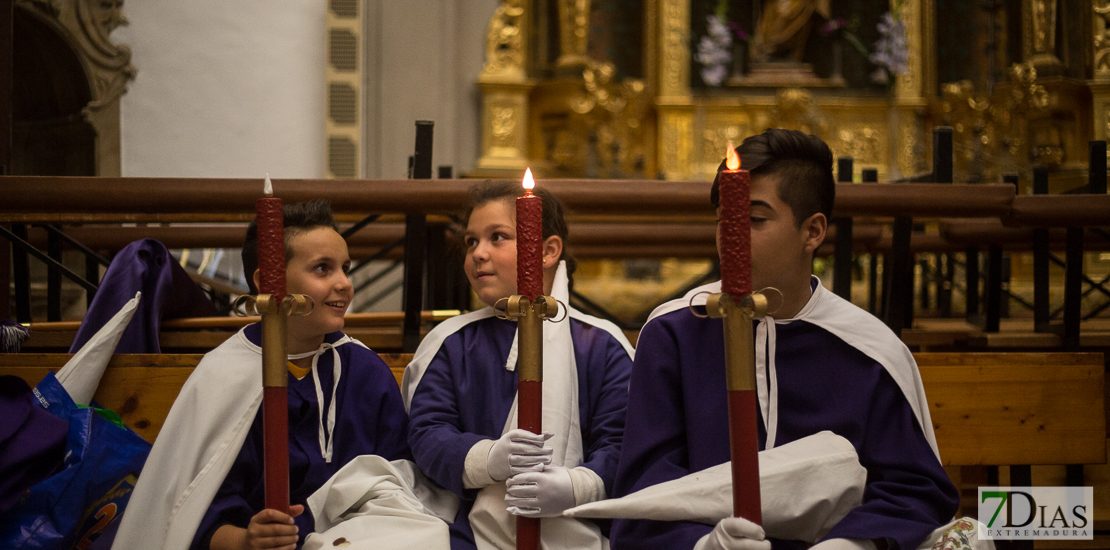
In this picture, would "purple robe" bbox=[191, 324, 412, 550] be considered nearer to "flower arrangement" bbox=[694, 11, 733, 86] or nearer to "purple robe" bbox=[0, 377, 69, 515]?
"purple robe" bbox=[0, 377, 69, 515]

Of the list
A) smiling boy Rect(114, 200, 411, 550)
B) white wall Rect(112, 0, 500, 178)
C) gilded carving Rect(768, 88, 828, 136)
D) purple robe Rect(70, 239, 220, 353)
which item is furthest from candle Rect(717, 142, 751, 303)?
gilded carving Rect(768, 88, 828, 136)

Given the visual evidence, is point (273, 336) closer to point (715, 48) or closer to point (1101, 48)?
point (715, 48)

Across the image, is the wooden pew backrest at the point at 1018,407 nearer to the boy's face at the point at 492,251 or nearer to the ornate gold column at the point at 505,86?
the boy's face at the point at 492,251

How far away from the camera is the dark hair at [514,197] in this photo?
7.62ft

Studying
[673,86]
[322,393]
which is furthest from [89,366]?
[673,86]

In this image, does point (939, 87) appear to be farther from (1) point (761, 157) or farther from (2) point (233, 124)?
(1) point (761, 157)

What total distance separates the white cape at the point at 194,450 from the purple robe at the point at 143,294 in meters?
0.56

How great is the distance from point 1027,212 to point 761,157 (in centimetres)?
168

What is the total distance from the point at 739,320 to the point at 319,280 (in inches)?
47.3

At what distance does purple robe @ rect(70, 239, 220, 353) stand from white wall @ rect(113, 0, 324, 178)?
16.7ft

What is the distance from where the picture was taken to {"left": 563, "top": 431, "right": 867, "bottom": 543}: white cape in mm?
1566

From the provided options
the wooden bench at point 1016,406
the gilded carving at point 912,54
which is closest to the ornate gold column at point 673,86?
the gilded carving at point 912,54

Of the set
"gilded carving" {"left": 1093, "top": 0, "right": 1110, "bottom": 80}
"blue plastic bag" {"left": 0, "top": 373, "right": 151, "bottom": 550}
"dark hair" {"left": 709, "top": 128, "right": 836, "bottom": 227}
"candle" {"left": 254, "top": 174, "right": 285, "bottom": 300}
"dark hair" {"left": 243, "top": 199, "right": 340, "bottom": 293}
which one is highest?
"gilded carving" {"left": 1093, "top": 0, "right": 1110, "bottom": 80}

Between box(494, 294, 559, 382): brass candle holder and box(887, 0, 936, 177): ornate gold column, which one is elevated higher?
box(887, 0, 936, 177): ornate gold column
